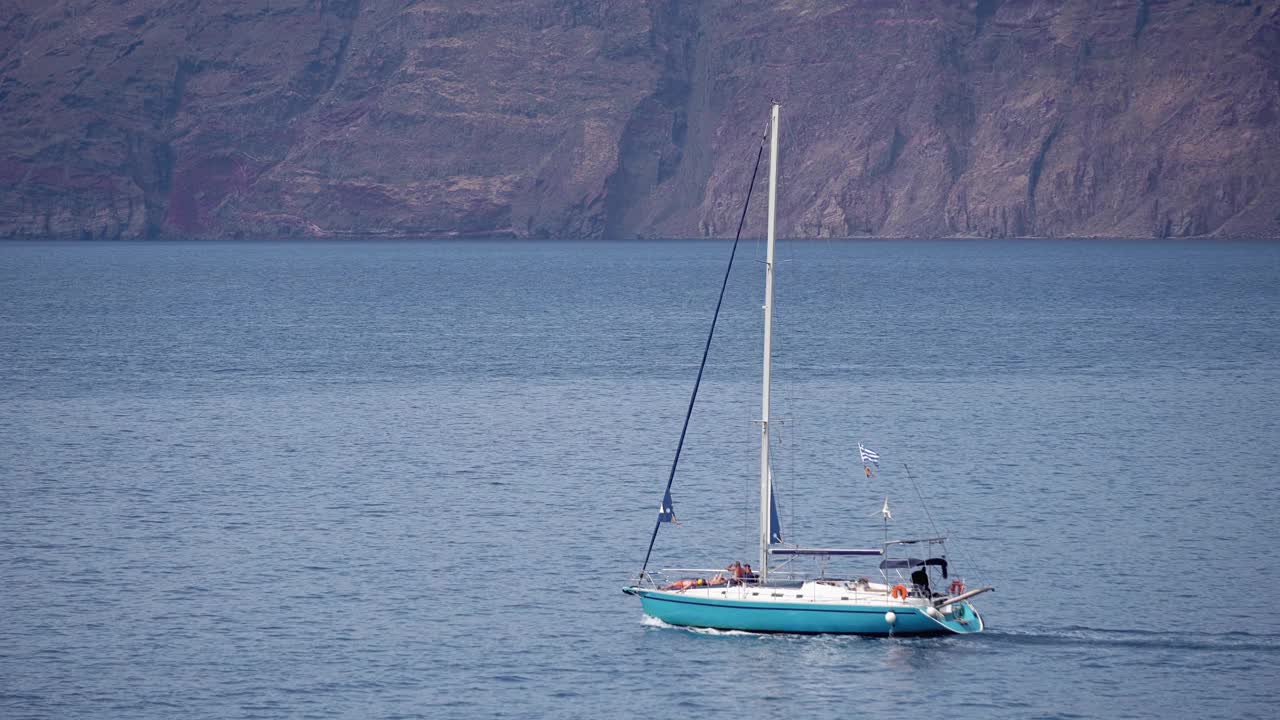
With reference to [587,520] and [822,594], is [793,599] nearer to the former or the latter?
[822,594]

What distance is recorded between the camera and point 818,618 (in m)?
47.5

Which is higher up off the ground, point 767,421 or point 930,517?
point 767,421

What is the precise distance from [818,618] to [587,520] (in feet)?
58.8

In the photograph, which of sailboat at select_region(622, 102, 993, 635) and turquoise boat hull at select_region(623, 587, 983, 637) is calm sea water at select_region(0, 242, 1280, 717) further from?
sailboat at select_region(622, 102, 993, 635)

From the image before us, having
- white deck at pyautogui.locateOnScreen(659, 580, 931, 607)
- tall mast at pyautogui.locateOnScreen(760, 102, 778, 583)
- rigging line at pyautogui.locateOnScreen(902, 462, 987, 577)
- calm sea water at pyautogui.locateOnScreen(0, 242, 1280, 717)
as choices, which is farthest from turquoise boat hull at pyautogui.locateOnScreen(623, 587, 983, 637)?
rigging line at pyautogui.locateOnScreen(902, 462, 987, 577)

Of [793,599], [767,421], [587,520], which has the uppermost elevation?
[767,421]

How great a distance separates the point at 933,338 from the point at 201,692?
9181 centimetres

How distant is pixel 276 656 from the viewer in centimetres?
4819

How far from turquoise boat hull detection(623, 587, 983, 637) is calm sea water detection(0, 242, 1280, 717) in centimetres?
53

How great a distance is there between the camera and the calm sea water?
4566cm

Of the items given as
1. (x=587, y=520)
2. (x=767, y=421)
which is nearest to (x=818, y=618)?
(x=767, y=421)

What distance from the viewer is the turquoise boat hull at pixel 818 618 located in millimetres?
47219

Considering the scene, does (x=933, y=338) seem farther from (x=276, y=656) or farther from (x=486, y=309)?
(x=276, y=656)

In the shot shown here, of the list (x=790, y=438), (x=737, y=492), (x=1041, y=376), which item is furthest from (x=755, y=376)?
(x=737, y=492)
